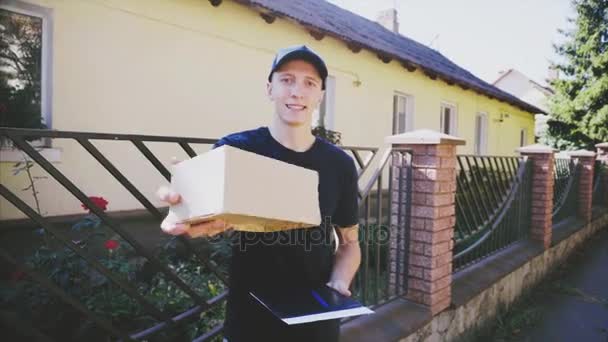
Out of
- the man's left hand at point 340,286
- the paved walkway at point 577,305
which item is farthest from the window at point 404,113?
the man's left hand at point 340,286

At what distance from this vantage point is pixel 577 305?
→ 4578mm

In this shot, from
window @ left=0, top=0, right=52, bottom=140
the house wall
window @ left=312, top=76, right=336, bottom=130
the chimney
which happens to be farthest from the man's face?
the house wall

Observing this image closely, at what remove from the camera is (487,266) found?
161 inches

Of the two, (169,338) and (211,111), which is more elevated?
(211,111)

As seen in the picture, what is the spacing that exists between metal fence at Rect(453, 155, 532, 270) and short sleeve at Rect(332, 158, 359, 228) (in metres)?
2.43

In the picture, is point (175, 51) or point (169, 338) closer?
point (169, 338)

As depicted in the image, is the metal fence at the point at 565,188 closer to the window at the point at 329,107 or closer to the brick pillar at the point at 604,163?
the brick pillar at the point at 604,163

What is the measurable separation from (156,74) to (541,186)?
16.4 feet

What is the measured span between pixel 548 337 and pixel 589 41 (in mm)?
19622

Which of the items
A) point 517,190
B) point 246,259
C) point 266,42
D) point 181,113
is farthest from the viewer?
point 266,42

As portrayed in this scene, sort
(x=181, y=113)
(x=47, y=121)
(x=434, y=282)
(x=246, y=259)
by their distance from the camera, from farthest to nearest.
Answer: (x=181, y=113) → (x=47, y=121) → (x=434, y=282) → (x=246, y=259)

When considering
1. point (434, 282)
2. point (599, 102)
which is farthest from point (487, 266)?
point (599, 102)

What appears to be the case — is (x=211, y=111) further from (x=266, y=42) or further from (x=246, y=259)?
(x=246, y=259)

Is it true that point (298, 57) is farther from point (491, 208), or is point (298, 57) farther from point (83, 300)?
point (491, 208)
